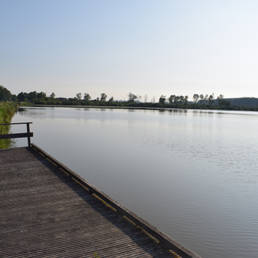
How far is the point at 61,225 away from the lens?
457 centimetres

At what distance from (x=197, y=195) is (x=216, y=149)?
35.4 feet

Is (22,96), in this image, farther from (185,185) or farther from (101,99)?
(185,185)

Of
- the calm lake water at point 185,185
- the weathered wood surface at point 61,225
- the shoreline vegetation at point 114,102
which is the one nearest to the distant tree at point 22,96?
the shoreline vegetation at point 114,102

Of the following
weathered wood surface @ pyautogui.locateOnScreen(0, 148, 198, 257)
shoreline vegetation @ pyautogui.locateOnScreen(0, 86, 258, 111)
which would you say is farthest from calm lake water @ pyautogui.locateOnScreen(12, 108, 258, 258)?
shoreline vegetation @ pyautogui.locateOnScreen(0, 86, 258, 111)

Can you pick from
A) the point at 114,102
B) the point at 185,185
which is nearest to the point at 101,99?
the point at 114,102

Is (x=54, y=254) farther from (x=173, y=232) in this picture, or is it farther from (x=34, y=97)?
(x=34, y=97)

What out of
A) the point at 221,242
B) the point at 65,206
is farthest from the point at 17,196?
the point at 221,242

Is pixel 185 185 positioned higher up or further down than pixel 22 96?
further down

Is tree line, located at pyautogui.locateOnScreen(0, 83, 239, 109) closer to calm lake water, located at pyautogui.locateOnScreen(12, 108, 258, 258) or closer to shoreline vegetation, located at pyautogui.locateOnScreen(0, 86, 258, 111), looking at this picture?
shoreline vegetation, located at pyautogui.locateOnScreen(0, 86, 258, 111)

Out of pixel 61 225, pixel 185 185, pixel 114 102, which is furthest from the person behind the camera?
pixel 114 102

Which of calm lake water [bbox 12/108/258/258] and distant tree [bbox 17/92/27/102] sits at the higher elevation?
distant tree [bbox 17/92/27/102]

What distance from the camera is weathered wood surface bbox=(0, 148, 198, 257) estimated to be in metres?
3.73

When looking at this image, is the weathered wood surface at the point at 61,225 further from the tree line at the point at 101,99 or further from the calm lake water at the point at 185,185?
the tree line at the point at 101,99

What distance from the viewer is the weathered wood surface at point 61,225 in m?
3.73
